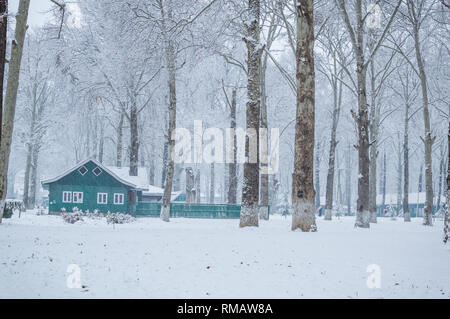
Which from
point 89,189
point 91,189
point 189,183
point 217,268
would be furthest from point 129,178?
point 217,268

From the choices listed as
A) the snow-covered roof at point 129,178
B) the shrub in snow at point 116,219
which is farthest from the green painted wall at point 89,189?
the shrub in snow at point 116,219

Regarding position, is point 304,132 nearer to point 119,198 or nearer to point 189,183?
point 119,198

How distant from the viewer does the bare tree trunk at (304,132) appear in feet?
36.7

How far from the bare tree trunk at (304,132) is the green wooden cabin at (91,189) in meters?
20.2

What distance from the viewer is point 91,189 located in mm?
29500

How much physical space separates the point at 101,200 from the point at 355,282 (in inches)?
1041

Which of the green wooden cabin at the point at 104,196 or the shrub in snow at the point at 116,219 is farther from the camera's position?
the green wooden cabin at the point at 104,196

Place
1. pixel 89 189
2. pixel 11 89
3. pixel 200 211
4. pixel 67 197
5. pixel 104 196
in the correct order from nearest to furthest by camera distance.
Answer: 1. pixel 11 89
2. pixel 67 197
3. pixel 89 189
4. pixel 104 196
5. pixel 200 211

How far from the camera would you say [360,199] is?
17.2 m

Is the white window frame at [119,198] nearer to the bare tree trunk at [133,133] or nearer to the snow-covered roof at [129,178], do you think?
the snow-covered roof at [129,178]

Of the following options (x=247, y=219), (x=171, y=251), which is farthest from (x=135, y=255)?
(x=247, y=219)

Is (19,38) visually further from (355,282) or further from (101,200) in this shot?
(101,200)

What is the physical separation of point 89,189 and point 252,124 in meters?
19.3

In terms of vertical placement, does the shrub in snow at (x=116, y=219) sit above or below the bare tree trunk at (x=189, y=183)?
below
